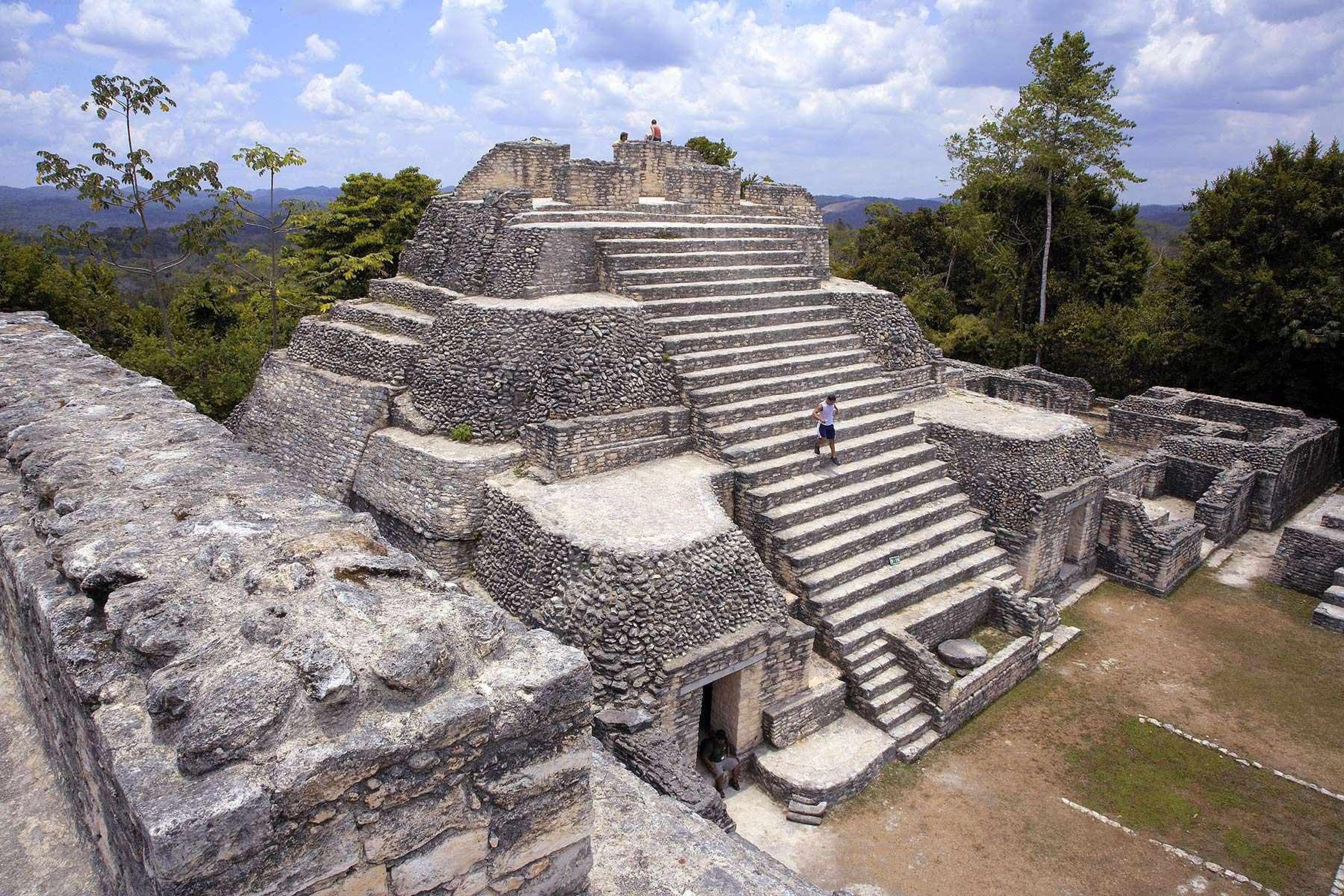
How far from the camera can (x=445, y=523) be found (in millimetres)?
8656

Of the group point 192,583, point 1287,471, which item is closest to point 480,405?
point 192,583

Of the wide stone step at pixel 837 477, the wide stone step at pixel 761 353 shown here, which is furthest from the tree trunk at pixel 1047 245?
the wide stone step at pixel 837 477

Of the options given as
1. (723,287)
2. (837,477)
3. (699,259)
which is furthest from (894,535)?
(699,259)

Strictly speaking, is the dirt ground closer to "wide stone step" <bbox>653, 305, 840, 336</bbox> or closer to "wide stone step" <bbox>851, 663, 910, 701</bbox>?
"wide stone step" <bbox>851, 663, 910, 701</bbox>

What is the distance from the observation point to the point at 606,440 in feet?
30.1

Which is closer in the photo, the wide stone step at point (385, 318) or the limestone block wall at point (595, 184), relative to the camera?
the wide stone step at point (385, 318)

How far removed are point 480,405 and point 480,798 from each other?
7.16 meters

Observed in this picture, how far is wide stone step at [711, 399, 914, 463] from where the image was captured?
372 inches

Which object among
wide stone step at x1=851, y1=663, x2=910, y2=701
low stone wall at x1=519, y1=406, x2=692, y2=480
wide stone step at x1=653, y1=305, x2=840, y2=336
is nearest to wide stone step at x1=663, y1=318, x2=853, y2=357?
wide stone step at x1=653, y1=305, x2=840, y2=336

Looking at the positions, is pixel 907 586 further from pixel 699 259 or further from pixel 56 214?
pixel 56 214

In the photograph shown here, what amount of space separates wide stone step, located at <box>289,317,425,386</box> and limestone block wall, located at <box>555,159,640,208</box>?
11.4 feet

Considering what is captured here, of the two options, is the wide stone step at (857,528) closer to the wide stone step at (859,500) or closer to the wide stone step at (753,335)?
the wide stone step at (859,500)

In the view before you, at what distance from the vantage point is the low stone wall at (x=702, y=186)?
13.9 meters

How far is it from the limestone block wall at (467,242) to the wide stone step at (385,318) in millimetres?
623
